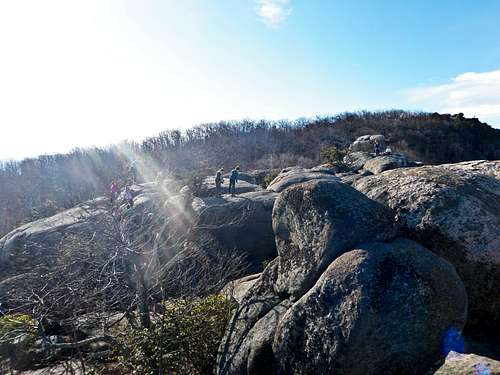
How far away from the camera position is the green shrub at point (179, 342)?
5.22 meters

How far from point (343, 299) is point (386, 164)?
22289 millimetres

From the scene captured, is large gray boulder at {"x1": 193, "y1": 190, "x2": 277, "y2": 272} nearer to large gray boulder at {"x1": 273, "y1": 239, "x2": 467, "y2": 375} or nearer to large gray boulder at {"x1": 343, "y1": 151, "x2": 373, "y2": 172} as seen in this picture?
large gray boulder at {"x1": 273, "y1": 239, "x2": 467, "y2": 375}

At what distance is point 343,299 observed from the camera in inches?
143

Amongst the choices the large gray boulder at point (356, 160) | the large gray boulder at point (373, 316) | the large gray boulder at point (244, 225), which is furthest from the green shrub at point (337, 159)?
the large gray boulder at point (373, 316)

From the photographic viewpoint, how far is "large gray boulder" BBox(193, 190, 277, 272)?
1538 cm

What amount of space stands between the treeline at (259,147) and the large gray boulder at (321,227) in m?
38.1

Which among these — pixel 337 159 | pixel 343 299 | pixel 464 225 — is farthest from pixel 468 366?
pixel 337 159

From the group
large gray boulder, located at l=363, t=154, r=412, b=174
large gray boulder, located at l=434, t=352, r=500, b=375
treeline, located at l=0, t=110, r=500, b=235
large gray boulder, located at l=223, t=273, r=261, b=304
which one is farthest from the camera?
treeline, located at l=0, t=110, r=500, b=235

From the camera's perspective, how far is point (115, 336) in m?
5.93

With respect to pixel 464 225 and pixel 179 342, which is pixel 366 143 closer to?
pixel 464 225

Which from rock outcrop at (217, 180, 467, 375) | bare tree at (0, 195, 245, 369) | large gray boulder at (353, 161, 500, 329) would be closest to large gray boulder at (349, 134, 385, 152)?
bare tree at (0, 195, 245, 369)

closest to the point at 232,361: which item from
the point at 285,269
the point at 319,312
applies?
the point at 285,269

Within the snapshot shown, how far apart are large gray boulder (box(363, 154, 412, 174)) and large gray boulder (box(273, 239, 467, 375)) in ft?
68.4

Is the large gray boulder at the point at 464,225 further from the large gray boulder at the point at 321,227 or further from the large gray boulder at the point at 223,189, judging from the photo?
the large gray boulder at the point at 223,189
